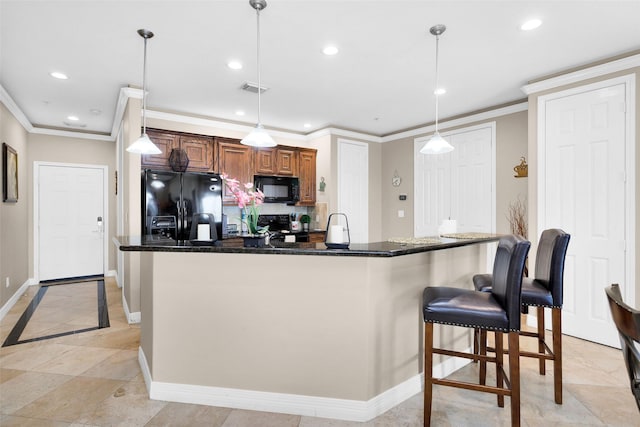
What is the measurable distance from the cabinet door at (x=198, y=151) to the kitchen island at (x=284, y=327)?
8.43 ft

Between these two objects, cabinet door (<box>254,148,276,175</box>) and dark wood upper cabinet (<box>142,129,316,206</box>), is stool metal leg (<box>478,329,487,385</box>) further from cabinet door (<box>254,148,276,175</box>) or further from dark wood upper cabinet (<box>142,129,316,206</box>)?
cabinet door (<box>254,148,276,175</box>)

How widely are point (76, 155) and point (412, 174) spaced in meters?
5.68

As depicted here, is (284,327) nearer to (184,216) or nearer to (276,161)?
(184,216)

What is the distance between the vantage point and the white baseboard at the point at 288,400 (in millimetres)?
1951

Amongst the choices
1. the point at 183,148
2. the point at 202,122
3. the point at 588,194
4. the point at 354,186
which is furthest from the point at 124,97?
the point at 588,194

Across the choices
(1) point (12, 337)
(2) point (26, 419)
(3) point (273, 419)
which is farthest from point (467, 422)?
(1) point (12, 337)

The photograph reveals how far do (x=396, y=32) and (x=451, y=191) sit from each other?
298cm

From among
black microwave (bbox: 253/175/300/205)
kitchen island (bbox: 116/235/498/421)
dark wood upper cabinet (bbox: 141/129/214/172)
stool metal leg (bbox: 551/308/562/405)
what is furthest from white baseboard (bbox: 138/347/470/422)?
black microwave (bbox: 253/175/300/205)

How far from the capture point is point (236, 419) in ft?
6.36

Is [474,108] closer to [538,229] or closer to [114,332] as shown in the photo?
[538,229]

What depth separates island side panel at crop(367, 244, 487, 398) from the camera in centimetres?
199

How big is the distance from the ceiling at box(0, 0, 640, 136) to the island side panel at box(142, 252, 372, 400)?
171 centimetres

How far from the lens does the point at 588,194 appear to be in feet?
10.3

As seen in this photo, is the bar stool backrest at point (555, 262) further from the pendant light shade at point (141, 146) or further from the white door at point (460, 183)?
the pendant light shade at point (141, 146)
